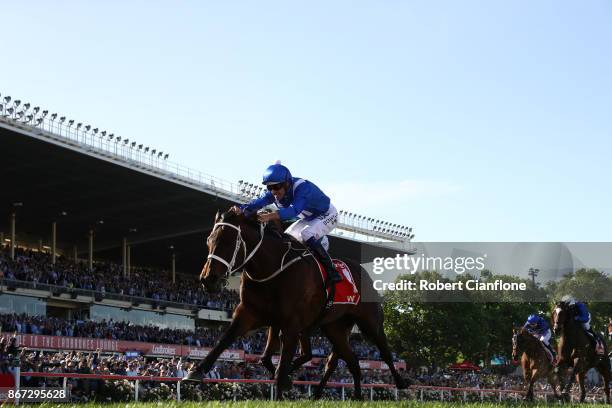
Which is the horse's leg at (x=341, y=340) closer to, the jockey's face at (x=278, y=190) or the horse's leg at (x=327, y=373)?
the horse's leg at (x=327, y=373)

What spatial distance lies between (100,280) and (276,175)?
42.4m

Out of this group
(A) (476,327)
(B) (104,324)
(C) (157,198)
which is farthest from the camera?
(A) (476,327)

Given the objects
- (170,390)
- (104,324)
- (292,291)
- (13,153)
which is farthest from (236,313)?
(13,153)

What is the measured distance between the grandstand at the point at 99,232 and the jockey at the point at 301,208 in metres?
26.5

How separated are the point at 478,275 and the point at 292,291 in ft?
255

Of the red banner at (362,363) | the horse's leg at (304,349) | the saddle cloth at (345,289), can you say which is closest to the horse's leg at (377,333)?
the saddle cloth at (345,289)

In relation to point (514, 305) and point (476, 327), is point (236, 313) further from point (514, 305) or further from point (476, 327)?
point (514, 305)

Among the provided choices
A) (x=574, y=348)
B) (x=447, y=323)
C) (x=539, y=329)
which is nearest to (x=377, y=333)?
(x=574, y=348)

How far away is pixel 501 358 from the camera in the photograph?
8519 centimetres

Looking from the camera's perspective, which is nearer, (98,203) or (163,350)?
(163,350)

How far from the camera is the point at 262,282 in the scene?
10.1 metres

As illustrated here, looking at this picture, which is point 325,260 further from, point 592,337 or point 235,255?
point 592,337

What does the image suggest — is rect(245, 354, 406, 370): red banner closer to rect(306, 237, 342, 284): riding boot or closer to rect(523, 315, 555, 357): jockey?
rect(523, 315, 555, 357): jockey

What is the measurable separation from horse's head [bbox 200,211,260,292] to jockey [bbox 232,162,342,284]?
0.19 metres
